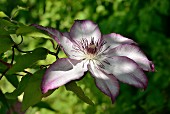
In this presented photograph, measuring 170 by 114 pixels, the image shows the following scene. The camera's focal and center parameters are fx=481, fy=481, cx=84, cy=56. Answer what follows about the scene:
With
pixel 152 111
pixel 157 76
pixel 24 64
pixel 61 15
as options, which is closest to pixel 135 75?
pixel 24 64

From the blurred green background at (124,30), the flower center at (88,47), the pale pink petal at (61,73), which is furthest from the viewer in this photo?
the blurred green background at (124,30)

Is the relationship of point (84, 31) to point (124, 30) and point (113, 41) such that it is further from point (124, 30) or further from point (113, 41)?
point (124, 30)

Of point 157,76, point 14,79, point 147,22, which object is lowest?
point 157,76

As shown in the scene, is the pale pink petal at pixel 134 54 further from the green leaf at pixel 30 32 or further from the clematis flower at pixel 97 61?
the green leaf at pixel 30 32

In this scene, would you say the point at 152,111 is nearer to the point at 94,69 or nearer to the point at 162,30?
the point at 162,30

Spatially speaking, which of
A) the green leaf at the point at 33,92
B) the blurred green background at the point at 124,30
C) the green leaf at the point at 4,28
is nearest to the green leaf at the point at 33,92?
the green leaf at the point at 33,92

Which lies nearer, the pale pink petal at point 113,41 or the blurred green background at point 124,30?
the pale pink petal at point 113,41

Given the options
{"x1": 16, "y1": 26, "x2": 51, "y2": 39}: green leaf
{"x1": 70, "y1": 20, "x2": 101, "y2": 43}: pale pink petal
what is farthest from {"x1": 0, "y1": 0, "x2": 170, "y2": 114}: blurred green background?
{"x1": 16, "y1": 26, "x2": 51, "y2": 39}: green leaf

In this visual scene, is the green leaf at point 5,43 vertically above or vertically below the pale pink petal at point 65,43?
below
